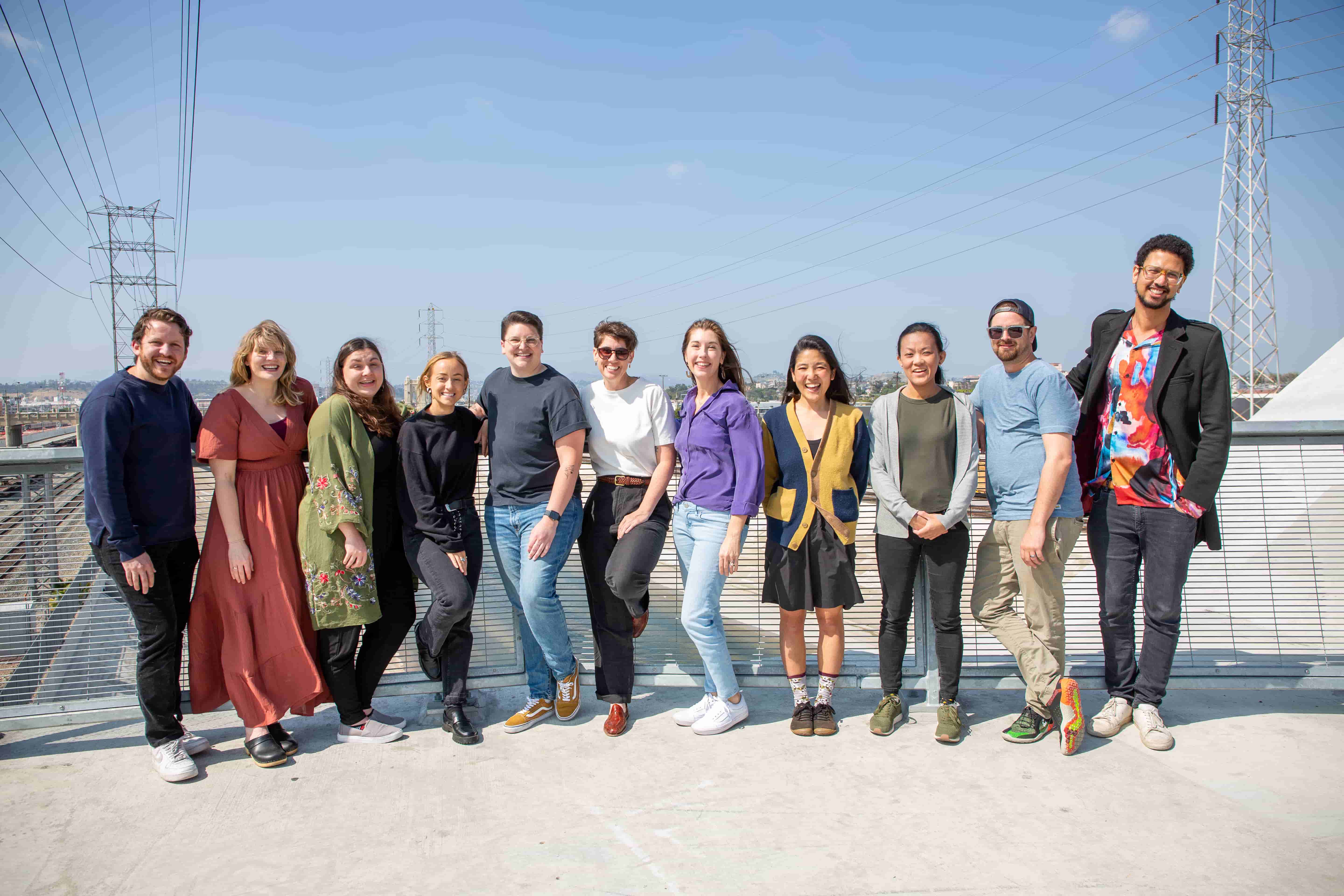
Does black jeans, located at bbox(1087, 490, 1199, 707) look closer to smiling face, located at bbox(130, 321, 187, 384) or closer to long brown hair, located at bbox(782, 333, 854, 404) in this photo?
long brown hair, located at bbox(782, 333, 854, 404)

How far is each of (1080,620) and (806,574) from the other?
1.75 metres

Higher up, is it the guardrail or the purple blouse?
the purple blouse

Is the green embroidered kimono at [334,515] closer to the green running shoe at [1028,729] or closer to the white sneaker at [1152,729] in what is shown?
the green running shoe at [1028,729]

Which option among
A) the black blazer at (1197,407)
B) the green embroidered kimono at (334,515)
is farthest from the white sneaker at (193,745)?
the black blazer at (1197,407)

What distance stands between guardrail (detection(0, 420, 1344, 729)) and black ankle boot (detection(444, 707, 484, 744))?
0.23m

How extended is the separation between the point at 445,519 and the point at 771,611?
1734 mm

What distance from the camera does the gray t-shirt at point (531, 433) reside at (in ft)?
12.2

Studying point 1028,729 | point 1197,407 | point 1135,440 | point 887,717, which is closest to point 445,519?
point 887,717

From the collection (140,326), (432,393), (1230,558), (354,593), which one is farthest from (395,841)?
(1230,558)

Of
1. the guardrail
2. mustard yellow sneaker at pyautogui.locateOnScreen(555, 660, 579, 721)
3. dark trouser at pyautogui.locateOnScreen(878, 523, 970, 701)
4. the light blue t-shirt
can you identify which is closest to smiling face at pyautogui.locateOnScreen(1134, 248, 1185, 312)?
the light blue t-shirt

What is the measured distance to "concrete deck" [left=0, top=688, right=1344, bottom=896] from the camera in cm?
262

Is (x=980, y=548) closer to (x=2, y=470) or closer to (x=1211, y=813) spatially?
(x=1211, y=813)

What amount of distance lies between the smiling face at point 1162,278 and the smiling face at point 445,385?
3.14 meters

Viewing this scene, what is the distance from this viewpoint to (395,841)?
112 inches
